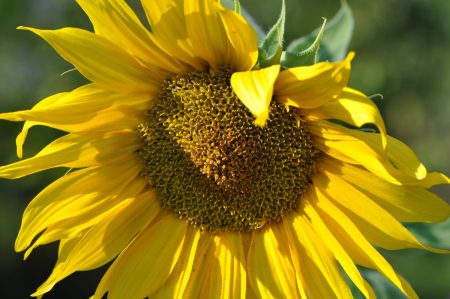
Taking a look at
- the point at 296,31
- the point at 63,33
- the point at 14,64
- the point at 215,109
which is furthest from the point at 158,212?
the point at 14,64

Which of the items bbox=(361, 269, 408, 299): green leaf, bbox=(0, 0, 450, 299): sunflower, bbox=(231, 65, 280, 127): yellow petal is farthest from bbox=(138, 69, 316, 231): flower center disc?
bbox=(361, 269, 408, 299): green leaf

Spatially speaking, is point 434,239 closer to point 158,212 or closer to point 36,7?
point 158,212

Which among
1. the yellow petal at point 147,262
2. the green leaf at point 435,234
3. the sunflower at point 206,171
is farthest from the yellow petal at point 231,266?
the green leaf at point 435,234

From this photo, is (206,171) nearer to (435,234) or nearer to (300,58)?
(300,58)

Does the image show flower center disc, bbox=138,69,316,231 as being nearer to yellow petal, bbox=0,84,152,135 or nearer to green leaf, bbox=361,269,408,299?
yellow petal, bbox=0,84,152,135

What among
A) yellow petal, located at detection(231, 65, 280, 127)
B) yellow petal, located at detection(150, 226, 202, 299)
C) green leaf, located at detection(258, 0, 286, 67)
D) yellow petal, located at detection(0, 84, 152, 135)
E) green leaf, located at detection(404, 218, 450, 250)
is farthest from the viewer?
green leaf, located at detection(404, 218, 450, 250)

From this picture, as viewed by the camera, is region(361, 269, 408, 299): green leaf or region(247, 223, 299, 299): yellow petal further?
region(361, 269, 408, 299): green leaf
